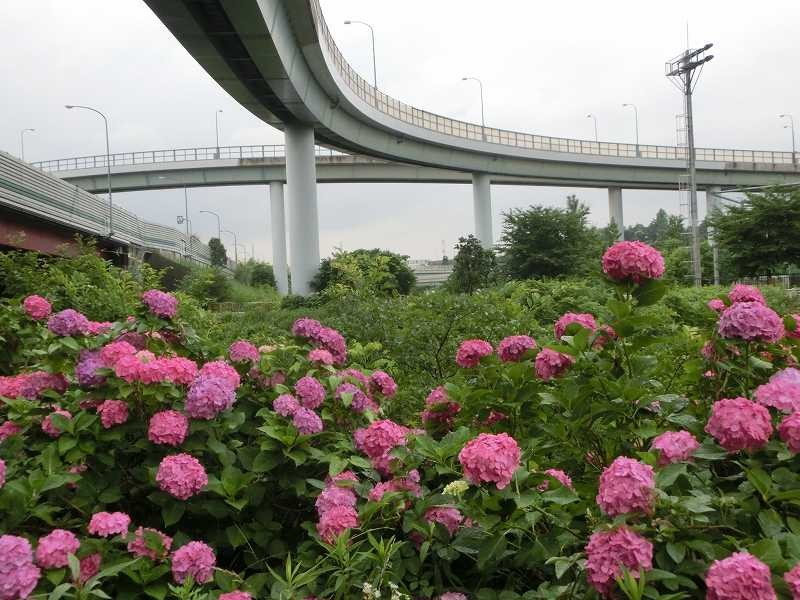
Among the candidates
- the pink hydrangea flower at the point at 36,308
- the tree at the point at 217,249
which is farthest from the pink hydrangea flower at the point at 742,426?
the tree at the point at 217,249

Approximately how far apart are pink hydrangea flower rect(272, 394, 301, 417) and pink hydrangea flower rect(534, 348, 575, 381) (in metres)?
0.92

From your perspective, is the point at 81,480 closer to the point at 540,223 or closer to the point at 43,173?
A: the point at 43,173

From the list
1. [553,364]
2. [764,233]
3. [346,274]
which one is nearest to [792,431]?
[553,364]

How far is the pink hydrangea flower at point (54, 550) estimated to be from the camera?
73.3 inches

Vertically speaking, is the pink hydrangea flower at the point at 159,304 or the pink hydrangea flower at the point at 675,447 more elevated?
the pink hydrangea flower at the point at 159,304

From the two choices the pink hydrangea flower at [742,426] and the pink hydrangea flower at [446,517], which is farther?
the pink hydrangea flower at [446,517]

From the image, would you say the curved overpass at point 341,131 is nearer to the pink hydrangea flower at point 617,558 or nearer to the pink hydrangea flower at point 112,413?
the pink hydrangea flower at point 112,413

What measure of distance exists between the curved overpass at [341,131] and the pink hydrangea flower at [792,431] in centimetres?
1632

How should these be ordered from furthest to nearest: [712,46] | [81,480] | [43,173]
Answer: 1. [712,46]
2. [43,173]
3. [81,480]

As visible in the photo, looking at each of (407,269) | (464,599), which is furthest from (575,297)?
(407,269)

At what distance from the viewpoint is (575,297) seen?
1304 centimetres

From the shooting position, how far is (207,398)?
90.5 inches

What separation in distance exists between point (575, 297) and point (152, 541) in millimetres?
11783

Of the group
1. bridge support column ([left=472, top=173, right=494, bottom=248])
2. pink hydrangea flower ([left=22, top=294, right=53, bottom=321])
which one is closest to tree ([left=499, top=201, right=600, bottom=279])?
bridge support column ([left=472, top=173, right=494, bottom=248])
